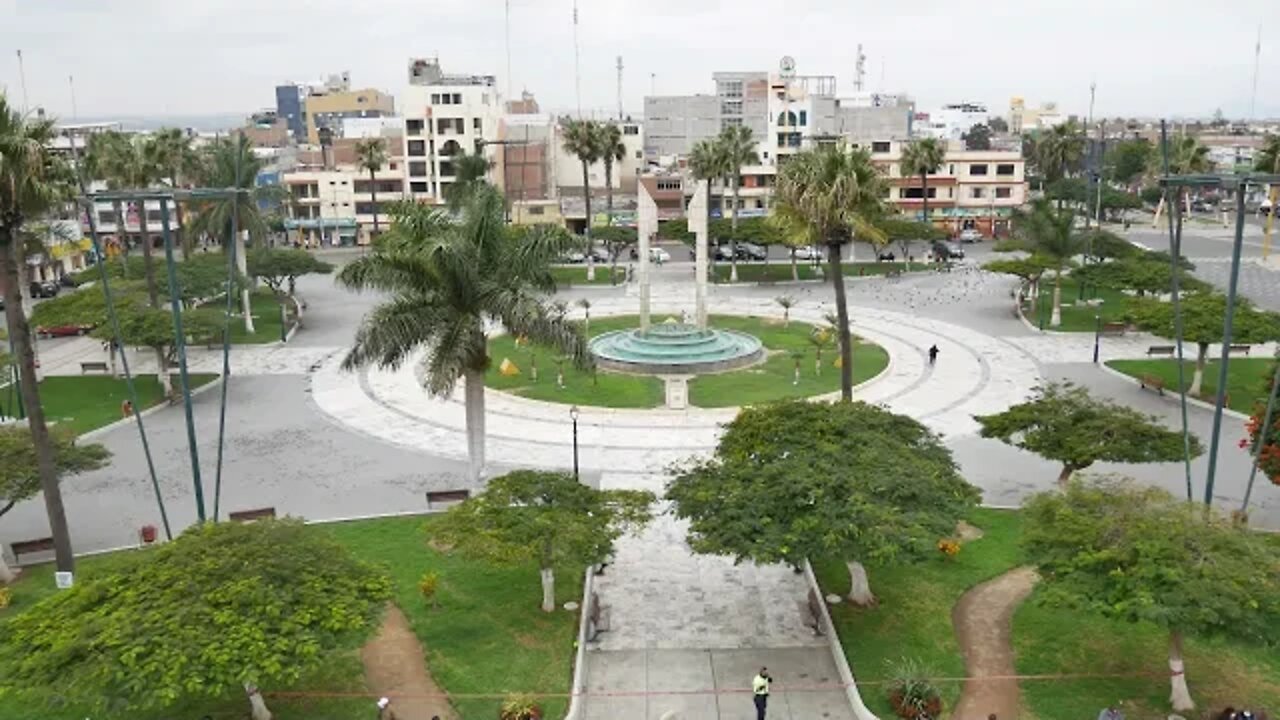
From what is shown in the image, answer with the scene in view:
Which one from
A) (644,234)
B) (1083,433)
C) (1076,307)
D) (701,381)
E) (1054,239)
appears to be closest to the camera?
(1083,433)

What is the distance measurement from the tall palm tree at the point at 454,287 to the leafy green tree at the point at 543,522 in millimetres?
4265

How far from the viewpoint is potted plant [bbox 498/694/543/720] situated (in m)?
21.0

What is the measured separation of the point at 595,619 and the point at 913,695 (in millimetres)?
8290

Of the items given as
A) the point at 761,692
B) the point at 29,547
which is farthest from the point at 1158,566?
the point at 29,547

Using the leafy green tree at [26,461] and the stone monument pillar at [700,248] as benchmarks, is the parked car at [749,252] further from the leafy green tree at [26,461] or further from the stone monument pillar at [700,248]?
the leafy green tree at [26,461]

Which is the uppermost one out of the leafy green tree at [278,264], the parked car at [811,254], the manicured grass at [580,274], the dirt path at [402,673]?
the leafy green tree at [278,264]

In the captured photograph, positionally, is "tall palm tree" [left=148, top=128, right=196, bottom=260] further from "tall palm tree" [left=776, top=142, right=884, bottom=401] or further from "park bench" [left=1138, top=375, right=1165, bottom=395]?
"park bench" [left=1138, top=375, right=1165, bottom=395]

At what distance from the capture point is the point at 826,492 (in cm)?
2394

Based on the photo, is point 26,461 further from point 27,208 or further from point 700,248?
point 700,248

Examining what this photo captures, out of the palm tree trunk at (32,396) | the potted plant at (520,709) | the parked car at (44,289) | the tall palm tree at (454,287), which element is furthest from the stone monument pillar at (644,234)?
the parked car at (44,289)

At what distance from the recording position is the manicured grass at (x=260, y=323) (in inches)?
2397

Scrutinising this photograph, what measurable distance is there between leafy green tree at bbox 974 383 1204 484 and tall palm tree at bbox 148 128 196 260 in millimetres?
49648

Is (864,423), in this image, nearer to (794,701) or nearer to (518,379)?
(794,701)

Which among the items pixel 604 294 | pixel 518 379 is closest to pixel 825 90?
pixel 604 294
